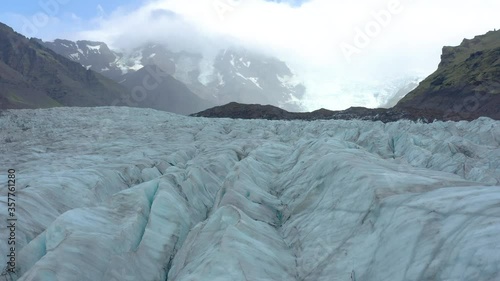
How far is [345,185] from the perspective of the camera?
952 centimetres

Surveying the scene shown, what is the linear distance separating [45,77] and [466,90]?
149 metres

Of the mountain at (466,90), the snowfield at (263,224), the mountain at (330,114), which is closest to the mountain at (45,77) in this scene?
the mountain at (330,114)

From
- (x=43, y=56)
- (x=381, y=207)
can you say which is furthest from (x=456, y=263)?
(x=43, y=56)

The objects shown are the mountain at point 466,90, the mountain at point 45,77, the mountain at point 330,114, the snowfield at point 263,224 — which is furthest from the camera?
the mountain at point 45,77

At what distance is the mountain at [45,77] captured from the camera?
432 feet

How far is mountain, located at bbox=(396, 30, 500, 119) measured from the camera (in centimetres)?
6456

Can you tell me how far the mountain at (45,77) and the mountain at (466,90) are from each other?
11592 cm

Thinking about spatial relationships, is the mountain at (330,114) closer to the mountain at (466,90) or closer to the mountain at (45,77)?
the mountain at (466,90)

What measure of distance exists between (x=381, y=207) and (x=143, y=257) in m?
5.31

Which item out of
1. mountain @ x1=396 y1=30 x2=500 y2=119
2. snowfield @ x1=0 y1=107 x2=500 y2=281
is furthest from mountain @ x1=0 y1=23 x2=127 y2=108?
snowfield @ x1=0 y1=107 x2=500 y2=281

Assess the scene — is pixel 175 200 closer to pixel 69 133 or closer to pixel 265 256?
pixel 265 256

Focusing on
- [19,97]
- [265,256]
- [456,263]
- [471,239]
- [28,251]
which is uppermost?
[19,97]

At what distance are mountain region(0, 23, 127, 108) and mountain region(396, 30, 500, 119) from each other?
116m

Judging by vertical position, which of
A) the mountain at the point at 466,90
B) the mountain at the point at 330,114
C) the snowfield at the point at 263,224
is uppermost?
the mountain at the point at 466,90
